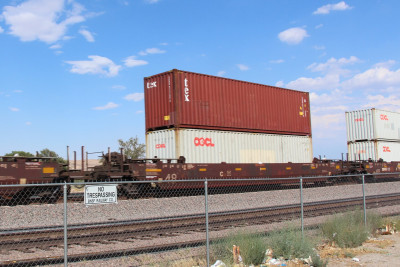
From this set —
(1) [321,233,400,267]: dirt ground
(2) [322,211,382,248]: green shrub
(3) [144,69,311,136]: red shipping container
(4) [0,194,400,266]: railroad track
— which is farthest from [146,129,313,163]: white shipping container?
(1) [321,233,400,267]: dirt ground

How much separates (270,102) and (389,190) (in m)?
8.45

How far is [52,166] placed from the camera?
1370cm

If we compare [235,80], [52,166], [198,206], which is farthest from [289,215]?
[235,80]

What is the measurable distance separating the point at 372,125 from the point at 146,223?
25.0 m

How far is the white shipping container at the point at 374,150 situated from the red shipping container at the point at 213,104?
10.1 meters

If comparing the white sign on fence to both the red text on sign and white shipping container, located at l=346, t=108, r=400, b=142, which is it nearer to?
the red text on sign

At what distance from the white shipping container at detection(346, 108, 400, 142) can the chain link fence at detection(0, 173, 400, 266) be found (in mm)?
13483

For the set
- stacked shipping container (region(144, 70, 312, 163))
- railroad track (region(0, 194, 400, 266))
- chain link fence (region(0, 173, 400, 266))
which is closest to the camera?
chain link fence (region(0, 173, 400, 266))

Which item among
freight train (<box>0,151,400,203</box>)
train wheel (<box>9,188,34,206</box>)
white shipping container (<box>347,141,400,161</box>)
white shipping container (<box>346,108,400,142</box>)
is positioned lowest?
train wheel (<box>9,188,34,206</box>)

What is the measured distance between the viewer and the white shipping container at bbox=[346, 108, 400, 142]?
96.0 ft

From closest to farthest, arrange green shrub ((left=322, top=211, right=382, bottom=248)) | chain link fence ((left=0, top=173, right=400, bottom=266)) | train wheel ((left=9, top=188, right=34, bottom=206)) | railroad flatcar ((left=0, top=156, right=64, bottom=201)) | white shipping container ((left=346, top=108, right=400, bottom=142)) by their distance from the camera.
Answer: chain link fence ((left=0, top=173, right=400, bottom=266))
green shrub ((left=322, top=211, right=382, bottom=248))
railroad flatcar ((left=0, top=156, right=64, bottom=201))
train wheel ((left=9, top=188, right=34, bottom=206))
white shipping container ((left=346, top=108, right=400, bottom=142))

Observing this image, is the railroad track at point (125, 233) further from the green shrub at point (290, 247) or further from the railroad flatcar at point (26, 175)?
the railroad flatcar at point (26, 175)

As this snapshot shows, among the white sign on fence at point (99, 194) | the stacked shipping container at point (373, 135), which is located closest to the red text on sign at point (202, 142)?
the white sign on fence at point (99, 194)

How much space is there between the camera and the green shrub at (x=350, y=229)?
7.93 m
